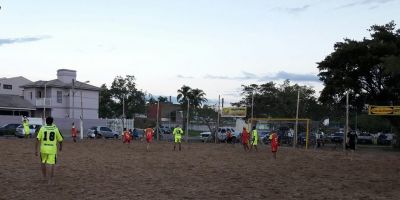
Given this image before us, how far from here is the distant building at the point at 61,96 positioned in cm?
6981

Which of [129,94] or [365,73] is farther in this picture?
[129,94]

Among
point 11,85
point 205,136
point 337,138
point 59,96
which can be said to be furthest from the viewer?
point 11,85

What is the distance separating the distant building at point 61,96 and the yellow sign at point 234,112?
88.9 ft

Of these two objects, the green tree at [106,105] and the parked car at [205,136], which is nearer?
the parked car at [205,136]

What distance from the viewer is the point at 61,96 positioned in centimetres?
7100

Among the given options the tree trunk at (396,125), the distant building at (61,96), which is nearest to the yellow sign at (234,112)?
the tree trunk at (396,125)

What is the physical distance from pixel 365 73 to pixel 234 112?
445 inches

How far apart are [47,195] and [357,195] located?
6.74 metres

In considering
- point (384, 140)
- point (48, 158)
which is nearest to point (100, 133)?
point (384, 140)

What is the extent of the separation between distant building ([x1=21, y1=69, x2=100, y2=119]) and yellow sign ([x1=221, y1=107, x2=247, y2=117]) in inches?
1067

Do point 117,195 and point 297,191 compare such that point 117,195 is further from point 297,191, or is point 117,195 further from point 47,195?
point 297,191

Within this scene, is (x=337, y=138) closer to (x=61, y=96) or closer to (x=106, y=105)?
(x=61, y=96)

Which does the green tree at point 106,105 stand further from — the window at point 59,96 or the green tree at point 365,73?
the green tree at point 365,73

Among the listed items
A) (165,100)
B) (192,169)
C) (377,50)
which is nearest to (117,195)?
(192,169)
